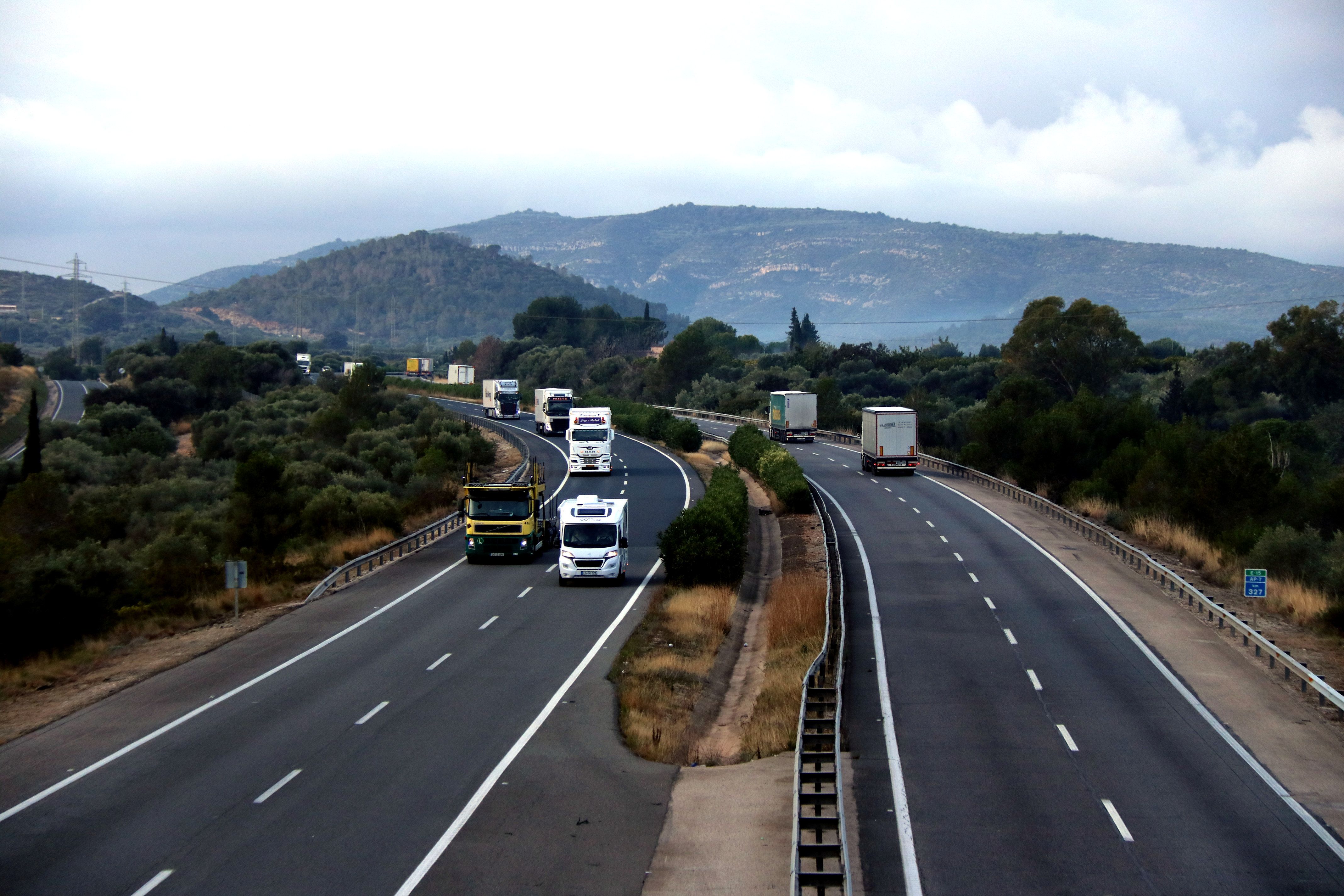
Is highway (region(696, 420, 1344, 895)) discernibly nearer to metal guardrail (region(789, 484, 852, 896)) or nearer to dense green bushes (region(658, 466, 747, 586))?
metal guardrail (region(789, 484, 852, 896))

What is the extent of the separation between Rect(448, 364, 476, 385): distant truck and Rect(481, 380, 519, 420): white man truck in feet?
118

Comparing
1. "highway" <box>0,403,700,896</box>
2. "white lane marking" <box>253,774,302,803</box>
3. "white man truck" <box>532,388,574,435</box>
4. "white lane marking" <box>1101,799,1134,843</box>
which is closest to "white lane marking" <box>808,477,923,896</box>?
"white lane marking" <box>1101,799,1134,843</box>

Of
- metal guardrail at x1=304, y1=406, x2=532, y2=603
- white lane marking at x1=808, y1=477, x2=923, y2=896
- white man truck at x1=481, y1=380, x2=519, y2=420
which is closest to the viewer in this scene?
white lane marking at x1=808, y1=477, x2=923, y2=896

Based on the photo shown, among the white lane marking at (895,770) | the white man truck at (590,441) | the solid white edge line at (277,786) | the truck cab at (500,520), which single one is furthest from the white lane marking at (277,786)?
the white man truck at (590,441)

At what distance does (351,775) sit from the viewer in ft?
50.8

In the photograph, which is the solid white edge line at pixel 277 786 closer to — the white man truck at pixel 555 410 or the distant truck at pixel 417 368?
the white man truck at pixel 555 410

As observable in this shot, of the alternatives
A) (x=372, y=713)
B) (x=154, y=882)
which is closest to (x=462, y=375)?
(x=372, y=713)

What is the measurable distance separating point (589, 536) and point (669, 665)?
9462 mm

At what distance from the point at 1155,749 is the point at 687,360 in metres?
109

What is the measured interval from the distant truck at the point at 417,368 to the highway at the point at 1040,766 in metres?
139

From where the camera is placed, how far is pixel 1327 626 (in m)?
24.5

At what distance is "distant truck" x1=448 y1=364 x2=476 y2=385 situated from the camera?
13325cm

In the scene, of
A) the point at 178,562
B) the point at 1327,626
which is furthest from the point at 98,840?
the point at 1327,626

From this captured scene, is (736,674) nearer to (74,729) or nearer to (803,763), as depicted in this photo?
(803,763)
